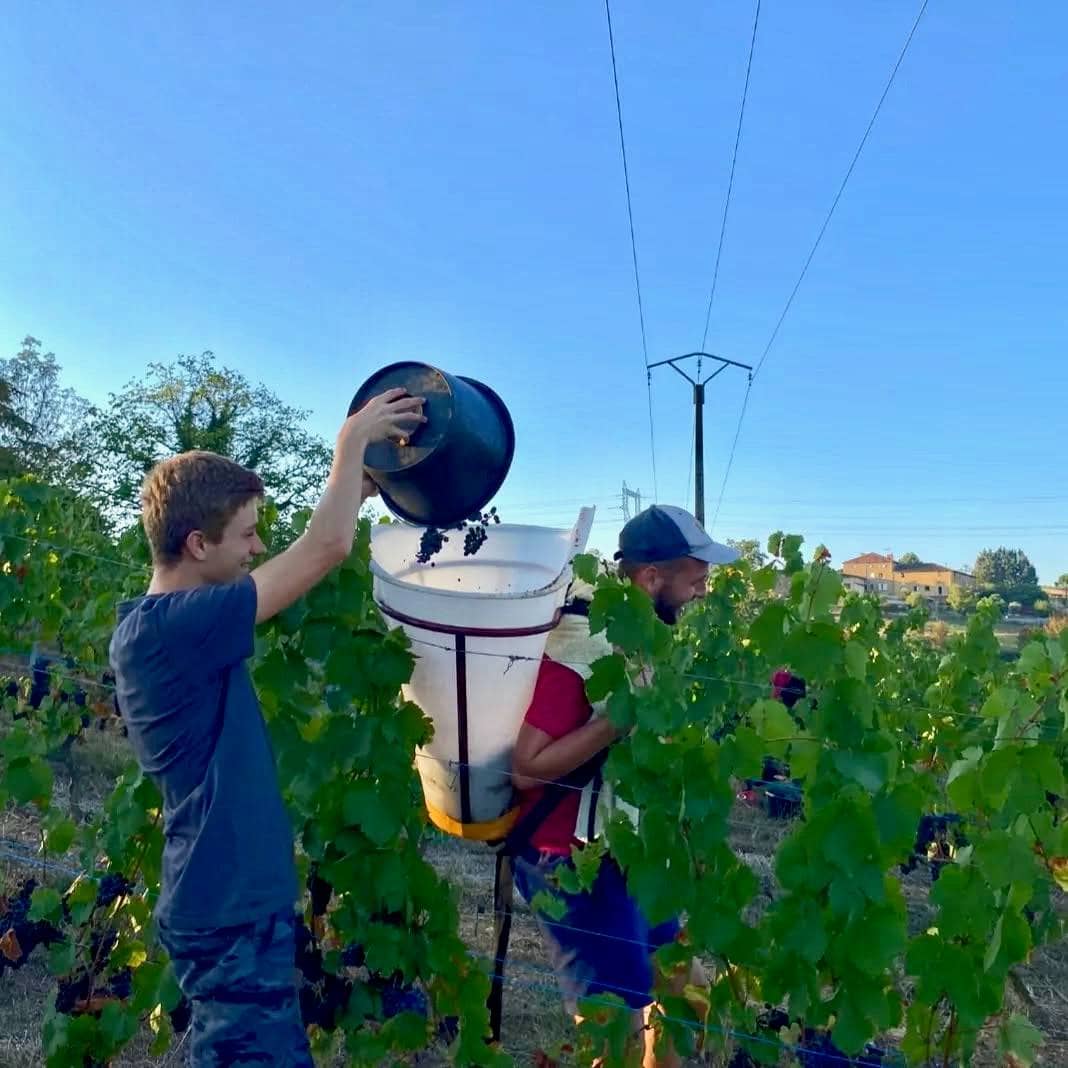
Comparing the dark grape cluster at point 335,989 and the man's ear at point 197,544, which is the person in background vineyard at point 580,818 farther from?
the man's ear at point 197,544

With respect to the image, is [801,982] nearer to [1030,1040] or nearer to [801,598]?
[1030,1040]

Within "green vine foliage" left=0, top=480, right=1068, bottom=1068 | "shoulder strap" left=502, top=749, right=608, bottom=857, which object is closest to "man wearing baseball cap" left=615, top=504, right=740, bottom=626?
"green vine foliage" left=0, top=480, right=1068, bottom=1068

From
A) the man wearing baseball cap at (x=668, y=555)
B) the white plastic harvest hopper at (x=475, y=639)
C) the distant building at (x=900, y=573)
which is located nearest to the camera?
the white plastic harvest hopper at (x=475, y=639)

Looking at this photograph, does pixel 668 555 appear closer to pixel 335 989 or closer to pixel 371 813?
pixel 371 813

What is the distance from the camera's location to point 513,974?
136 inches

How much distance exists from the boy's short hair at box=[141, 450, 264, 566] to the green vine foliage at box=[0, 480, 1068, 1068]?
0.41 metres

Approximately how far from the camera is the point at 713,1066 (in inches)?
109

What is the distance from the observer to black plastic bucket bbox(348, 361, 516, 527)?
5.82 feet

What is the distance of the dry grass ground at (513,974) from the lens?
2.98 meters

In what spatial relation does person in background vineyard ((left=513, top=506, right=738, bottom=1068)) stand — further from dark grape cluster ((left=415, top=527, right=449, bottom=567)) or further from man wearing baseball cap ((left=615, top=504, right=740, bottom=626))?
dark grape cluster ((left=415, top=527, right=449, bottom=567))

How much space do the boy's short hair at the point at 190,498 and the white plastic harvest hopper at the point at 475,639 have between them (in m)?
0.39

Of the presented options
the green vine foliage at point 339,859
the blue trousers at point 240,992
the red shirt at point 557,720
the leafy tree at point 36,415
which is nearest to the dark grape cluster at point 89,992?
the green vine foliage at point 339,859

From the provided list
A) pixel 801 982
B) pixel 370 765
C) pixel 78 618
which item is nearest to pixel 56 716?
pixel 78 618

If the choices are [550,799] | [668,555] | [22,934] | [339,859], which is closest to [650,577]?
[668,555]
